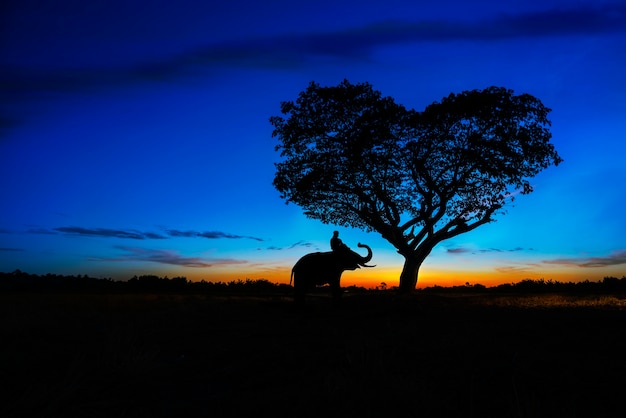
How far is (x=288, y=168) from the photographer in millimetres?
29375

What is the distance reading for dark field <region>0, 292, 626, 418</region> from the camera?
4.63m

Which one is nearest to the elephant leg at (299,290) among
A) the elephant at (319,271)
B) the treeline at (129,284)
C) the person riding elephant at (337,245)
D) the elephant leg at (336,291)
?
the elephant at (319,271)

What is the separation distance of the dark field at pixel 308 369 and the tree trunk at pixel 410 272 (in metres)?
17.6

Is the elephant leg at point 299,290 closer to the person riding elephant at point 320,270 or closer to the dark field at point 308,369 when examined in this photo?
the person riding elephant at point 320,270

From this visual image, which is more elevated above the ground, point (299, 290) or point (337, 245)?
point (337, 245)

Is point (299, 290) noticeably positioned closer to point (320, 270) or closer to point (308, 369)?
point (320, 270)

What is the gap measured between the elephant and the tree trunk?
1126 centimetres

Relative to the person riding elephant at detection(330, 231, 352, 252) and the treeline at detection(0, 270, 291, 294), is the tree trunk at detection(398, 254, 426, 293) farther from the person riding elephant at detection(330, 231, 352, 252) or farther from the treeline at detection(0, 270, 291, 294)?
the person riding elephant at detection(330, 231, 352, 252)

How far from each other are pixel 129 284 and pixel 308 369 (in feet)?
83.9

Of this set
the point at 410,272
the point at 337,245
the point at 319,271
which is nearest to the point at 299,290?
the point at 319,271

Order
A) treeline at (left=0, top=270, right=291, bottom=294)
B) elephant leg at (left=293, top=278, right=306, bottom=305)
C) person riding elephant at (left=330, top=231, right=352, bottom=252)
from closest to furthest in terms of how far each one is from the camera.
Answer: elephant leg at (left=293, top=278, right=306, bottom=305), person riding elephant at (left=330, top=231, right=352, bottom=252), treeline at (left=0, top=270, right=291, bottom=294)

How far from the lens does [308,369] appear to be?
20.8ft

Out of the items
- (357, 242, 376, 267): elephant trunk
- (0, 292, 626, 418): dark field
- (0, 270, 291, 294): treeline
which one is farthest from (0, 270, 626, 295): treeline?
(0, 292, 626, 418): dark field

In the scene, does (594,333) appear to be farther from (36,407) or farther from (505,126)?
(505,126)
